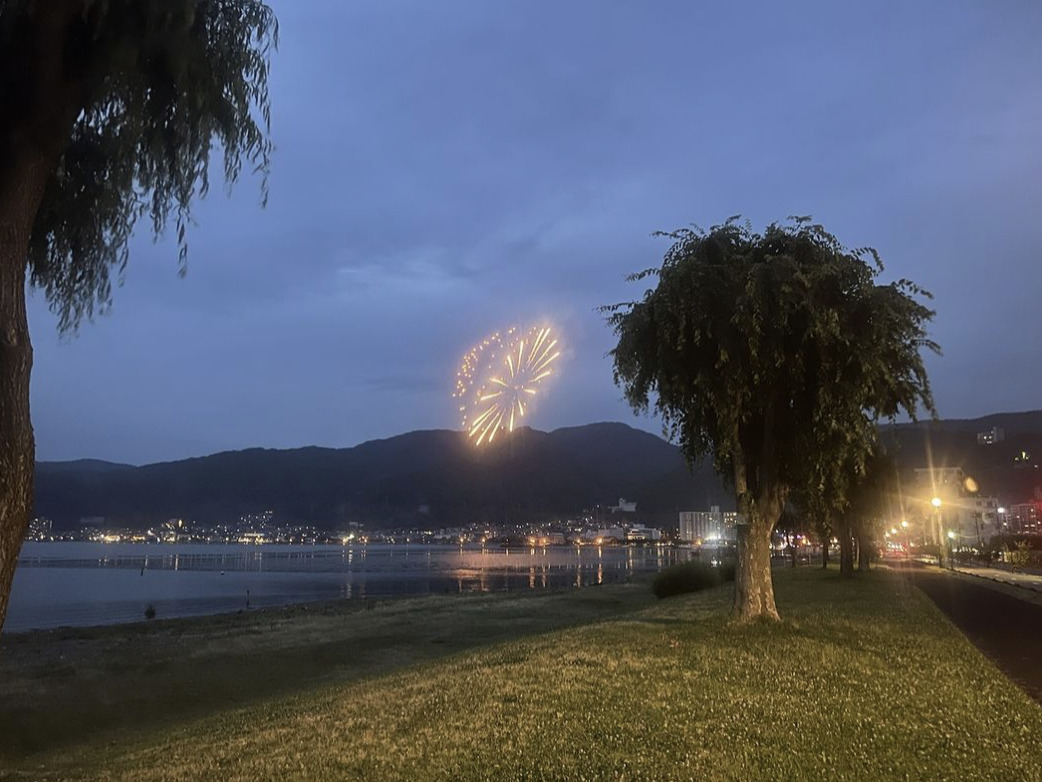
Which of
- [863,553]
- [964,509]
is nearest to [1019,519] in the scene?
[964,509]

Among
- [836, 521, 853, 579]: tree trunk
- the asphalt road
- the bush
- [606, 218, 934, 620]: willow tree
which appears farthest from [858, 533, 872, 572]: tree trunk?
[606, 218, 934, 620]: willow tree

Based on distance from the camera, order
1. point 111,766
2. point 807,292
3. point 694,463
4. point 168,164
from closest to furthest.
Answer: point 168,164 → point 111,766 → point 807,292 → point 694,463

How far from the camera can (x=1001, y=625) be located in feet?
63.1

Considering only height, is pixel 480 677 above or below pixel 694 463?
below

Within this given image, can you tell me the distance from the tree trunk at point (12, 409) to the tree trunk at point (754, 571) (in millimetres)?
12673


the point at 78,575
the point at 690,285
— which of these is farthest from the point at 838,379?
the point at 78,575

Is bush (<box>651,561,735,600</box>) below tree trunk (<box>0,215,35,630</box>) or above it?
below

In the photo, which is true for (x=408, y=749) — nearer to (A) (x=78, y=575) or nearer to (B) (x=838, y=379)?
(B) (x=838, y=379)

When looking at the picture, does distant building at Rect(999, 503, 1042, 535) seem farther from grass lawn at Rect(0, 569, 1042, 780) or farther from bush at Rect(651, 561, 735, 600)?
grass lawn at Rect(0, 569, 1042, 780)

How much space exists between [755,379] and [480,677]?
7.15 metres

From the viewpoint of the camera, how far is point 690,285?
1484 centimetres

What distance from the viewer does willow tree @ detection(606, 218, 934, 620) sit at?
47.9 ft

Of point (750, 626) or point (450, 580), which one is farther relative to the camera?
point (450, 580)

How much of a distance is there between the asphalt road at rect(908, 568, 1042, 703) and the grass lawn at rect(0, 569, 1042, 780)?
24.0 inches
